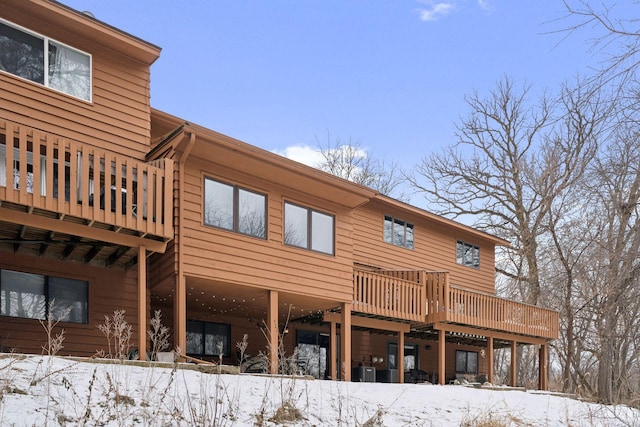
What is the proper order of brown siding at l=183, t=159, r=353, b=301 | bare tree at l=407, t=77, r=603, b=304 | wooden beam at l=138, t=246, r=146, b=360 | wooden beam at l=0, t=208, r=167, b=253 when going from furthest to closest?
bare tree at l=407, t=77, r=603, b=304 < brown siding at l=183, t=159, r=353, b=301 < wooden beam at l=138, t=246, r=146, b=360 < wooden beam at l=0, t=208, r=167, b=253

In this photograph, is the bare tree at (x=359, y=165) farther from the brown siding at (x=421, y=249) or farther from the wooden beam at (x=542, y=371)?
the wooden beam at (x=542, y=371)

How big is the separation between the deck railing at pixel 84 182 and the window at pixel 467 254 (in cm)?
1440

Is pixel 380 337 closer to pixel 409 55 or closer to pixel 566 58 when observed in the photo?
pixel 409 55

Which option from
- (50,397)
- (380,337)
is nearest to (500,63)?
(50,397)

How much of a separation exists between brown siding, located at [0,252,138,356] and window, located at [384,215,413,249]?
9.44 m

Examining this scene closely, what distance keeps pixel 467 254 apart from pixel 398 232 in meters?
4.35

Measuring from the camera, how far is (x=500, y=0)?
22.9 ft

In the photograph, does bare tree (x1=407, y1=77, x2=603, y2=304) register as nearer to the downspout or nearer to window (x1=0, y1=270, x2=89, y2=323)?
the downspout

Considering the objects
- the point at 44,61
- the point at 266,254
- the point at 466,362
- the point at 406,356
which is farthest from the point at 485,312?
the point at 44,61

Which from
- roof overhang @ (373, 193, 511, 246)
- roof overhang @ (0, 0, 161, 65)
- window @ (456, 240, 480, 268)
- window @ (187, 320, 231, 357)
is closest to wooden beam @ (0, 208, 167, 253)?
roof overhang @ (0, 0, 161, 65)

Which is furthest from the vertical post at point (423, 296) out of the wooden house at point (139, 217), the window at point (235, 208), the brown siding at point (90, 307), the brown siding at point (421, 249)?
the brown siding at point (90, 307)

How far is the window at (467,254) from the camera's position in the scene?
23856 mm

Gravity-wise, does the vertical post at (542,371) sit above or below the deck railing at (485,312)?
below

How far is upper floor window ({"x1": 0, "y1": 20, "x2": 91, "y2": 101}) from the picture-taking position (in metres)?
11.5
